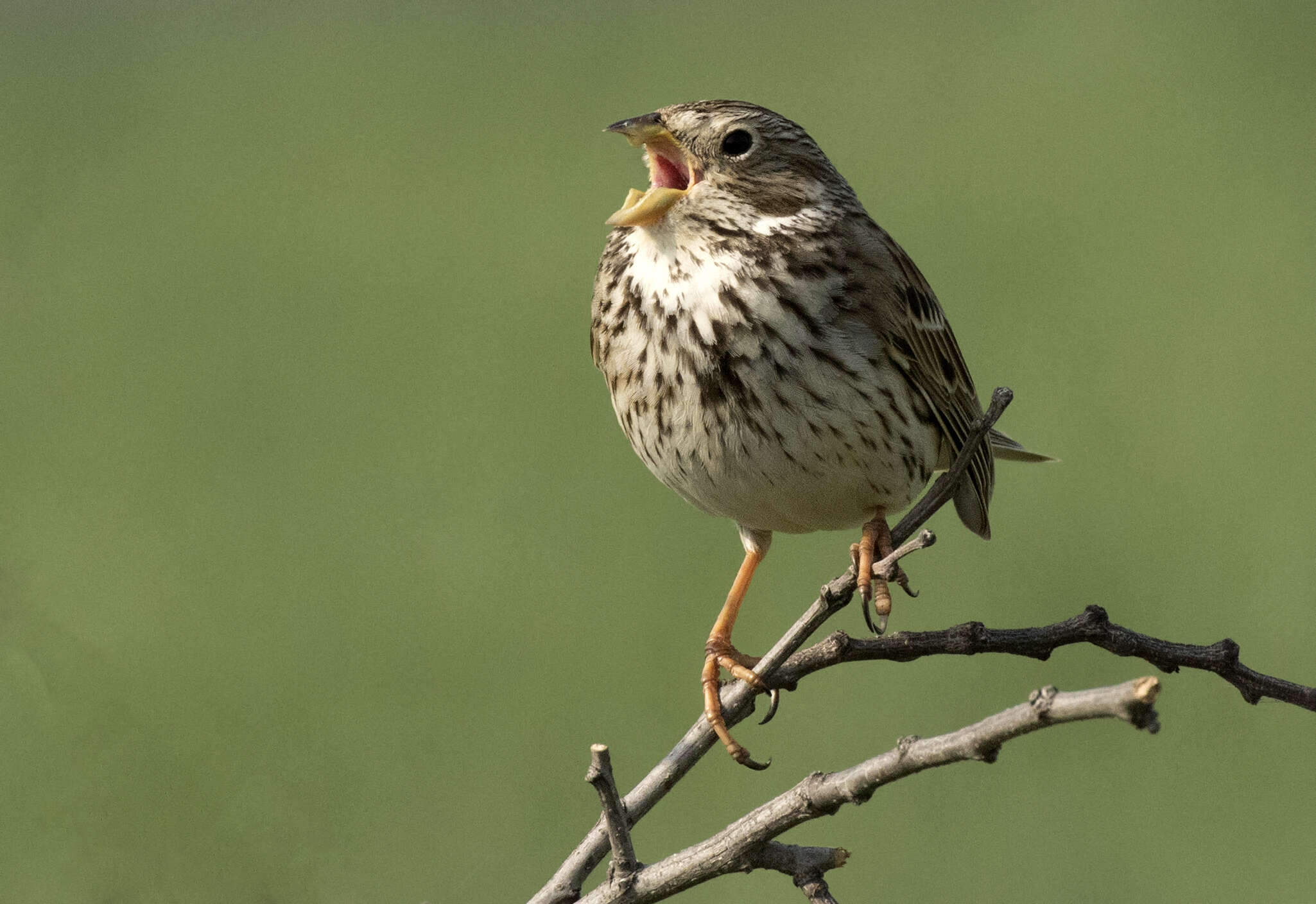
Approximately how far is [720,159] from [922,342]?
716 millimetres

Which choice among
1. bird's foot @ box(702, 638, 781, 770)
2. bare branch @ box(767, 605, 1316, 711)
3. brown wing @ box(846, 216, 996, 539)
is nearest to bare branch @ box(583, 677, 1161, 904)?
bare branch @ box(767, 605, 1316, 711)

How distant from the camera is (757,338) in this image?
2.91 metres

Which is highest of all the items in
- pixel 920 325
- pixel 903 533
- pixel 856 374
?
pixel 920 325

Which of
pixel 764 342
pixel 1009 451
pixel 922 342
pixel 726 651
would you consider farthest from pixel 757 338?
pixel 1009 451

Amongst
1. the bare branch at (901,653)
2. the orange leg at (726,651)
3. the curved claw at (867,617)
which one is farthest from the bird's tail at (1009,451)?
the bare branch at (901,653)

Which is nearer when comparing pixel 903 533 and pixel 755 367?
pixel 903 533

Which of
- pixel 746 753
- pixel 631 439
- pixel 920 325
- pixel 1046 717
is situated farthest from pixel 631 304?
pixel 1046 717

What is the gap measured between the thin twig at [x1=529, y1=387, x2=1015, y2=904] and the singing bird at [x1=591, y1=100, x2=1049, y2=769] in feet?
1.87

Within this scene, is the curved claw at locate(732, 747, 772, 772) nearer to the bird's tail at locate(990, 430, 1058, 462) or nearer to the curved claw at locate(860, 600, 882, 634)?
the curved claw at locate(860, 600, 882, 634)

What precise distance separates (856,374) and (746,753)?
2.89 ft

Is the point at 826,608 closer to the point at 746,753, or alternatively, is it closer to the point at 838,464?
the point at 746,753

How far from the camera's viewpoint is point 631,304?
308 cm

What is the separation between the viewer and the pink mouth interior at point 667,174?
10.00 ft

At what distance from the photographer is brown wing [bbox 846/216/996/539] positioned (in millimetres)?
3164
